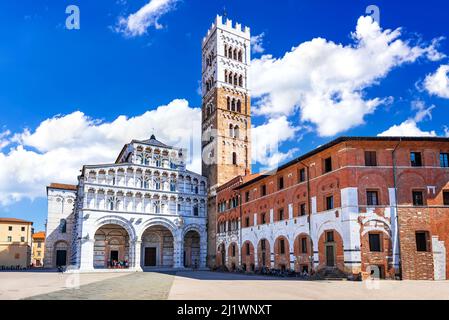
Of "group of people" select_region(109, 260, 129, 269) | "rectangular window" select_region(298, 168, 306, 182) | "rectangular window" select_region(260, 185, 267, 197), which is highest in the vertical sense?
"rectangular window" select_region(298, 168, 306, 182)

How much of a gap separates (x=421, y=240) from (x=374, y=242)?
3.07 metres

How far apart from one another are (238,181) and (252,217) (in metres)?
5.69

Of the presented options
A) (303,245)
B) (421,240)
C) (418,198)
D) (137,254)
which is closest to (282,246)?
(303,245)

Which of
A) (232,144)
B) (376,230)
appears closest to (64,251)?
(232,144)

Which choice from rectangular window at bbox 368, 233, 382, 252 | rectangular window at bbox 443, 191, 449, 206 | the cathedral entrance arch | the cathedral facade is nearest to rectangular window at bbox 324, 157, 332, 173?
rectangular window at bbox 368, 233, 382, 252

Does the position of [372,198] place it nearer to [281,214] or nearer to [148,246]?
[281,214]

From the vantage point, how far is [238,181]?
4672 cm

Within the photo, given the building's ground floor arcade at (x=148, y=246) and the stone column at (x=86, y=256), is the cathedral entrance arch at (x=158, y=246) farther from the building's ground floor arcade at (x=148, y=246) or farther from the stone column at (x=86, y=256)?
the stone column at (x=86, y=256)

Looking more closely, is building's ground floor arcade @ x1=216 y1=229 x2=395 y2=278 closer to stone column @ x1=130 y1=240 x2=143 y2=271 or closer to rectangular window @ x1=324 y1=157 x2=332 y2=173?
rectangular window @ x1=324 y1=157 x2=332 y2=173

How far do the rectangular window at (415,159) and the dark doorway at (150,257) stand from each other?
36.4 m

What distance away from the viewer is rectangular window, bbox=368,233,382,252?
2694 cm

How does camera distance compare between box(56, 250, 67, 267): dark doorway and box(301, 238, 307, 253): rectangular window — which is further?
box(56, 250, 67, 267): dark doorway

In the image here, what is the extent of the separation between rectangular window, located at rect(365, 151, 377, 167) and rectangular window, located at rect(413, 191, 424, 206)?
3319 millimetres
